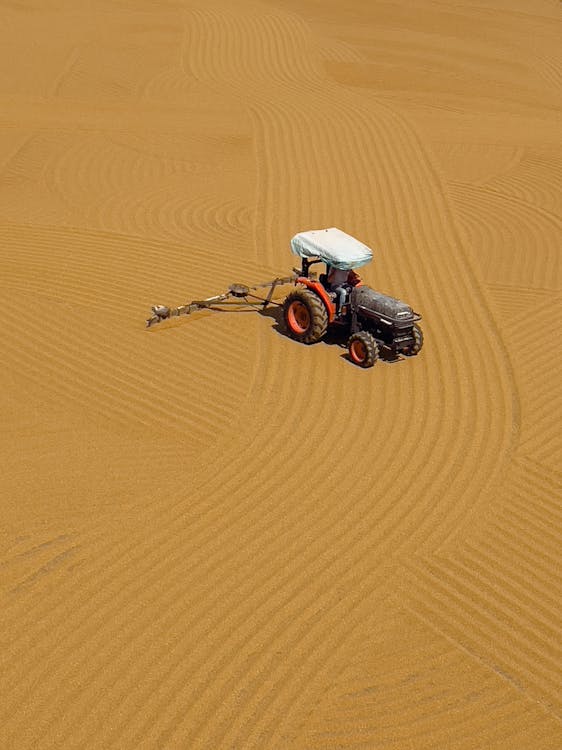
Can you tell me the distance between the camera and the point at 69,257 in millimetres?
12742

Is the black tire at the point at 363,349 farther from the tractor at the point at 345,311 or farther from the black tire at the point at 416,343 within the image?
the black tire at the point at 416,343

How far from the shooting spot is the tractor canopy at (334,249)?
10391 millimetres

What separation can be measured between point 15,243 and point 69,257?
3.36 feet

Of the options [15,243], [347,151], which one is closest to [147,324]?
[15,243]

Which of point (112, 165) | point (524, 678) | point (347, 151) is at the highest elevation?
point (524, 678)

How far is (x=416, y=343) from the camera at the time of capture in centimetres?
1033

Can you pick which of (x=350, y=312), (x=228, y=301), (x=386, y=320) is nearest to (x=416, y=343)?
(x=386, y=320)

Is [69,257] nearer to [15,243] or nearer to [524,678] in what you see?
[15,243]

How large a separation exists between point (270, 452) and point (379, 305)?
2.49 metres

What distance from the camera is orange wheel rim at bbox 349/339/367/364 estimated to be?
33.2 feet

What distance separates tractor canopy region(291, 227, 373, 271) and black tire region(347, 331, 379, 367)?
0.85m

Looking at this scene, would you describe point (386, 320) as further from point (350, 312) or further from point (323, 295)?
point (323, 295)

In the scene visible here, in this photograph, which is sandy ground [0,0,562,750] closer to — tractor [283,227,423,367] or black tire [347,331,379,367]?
black tire [347,331,379,367]

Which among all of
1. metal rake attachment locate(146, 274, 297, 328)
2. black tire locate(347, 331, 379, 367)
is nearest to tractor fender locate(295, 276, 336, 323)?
black tire locate(347, 331, 379, 367)
